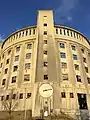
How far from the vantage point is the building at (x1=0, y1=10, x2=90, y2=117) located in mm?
31691

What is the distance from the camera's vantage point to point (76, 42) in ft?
136

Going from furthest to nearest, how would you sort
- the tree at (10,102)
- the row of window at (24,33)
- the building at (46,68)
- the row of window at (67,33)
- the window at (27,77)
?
the row of window at (24,33), the row of window at (67,33), the window at (27,77), the tree at (10,102), the building at (46,68)

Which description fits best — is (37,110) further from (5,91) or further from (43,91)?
(43,91)

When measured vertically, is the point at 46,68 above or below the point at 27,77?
above

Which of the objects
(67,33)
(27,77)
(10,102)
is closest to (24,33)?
(67,33)

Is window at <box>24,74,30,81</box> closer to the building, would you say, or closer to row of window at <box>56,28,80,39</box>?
the building

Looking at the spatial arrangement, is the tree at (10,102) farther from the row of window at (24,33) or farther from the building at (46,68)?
the row of window at (24,33)

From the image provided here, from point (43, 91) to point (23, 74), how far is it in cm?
1818

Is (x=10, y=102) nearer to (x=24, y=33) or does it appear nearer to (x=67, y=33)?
(x=24, y=33)

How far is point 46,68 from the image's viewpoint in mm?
34438

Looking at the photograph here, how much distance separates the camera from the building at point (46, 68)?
3169 cm

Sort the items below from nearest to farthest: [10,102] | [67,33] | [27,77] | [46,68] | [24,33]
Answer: [10,102], [46,68], [27,77], [67,33], [24,33]

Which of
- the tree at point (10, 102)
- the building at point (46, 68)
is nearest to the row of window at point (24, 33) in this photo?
the building at point (46, 68)

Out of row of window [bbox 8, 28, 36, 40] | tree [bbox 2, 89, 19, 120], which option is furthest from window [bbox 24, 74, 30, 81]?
row of window [bbox 8, 28, 36, 40]
